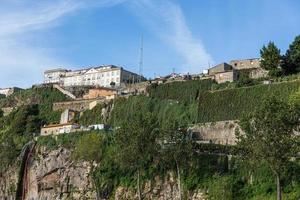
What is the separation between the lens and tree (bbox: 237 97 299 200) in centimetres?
4184

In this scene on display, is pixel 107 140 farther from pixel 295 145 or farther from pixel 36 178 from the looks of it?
pixel 295 145

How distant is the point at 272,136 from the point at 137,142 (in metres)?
16.2

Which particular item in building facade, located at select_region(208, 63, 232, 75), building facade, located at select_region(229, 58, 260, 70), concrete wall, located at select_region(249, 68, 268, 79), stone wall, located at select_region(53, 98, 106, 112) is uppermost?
building facade, located at select_region(229, 58, 260, 70)

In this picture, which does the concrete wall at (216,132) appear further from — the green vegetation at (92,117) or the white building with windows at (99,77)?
the white building with windows at (99,77)

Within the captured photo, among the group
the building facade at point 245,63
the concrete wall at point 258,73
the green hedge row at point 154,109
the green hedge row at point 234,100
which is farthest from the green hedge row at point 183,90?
the building facade at point 245,63

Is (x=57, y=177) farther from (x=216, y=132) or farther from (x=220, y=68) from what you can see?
(x=220, y=68)

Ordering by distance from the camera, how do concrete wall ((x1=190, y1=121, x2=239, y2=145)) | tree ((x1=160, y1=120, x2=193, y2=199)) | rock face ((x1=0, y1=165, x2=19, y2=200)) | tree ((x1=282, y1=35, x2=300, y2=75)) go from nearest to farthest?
1. tree ((x1=160, y1=120, x2=193, y2=199))
2. concrete wall ((x1=190, y1=121, x2=239, y2=145))
3. tree ((x1=282, y1=35, x2=300, y2=75))
4. rock face ((x1=0, y1=165, x2=19, y2=200))

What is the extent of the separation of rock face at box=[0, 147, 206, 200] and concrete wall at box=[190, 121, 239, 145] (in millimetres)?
8765

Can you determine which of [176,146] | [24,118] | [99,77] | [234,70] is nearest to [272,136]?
[176,146]

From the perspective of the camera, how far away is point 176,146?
53.8m

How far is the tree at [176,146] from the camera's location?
53.8m

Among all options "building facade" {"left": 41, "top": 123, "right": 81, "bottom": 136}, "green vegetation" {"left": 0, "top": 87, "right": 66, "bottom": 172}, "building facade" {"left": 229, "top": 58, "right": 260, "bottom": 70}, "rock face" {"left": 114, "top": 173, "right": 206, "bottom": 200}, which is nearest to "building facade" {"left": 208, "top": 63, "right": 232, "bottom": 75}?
"building facade" {"left": 229, "top": 58, "right": 260, "bottom": 70}

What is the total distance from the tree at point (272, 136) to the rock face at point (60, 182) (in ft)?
51.0

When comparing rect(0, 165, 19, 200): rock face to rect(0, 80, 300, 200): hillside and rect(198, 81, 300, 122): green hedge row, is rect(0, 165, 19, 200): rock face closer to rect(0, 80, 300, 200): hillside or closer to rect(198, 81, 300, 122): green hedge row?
rect(0, 80, 300, 200): hillside
